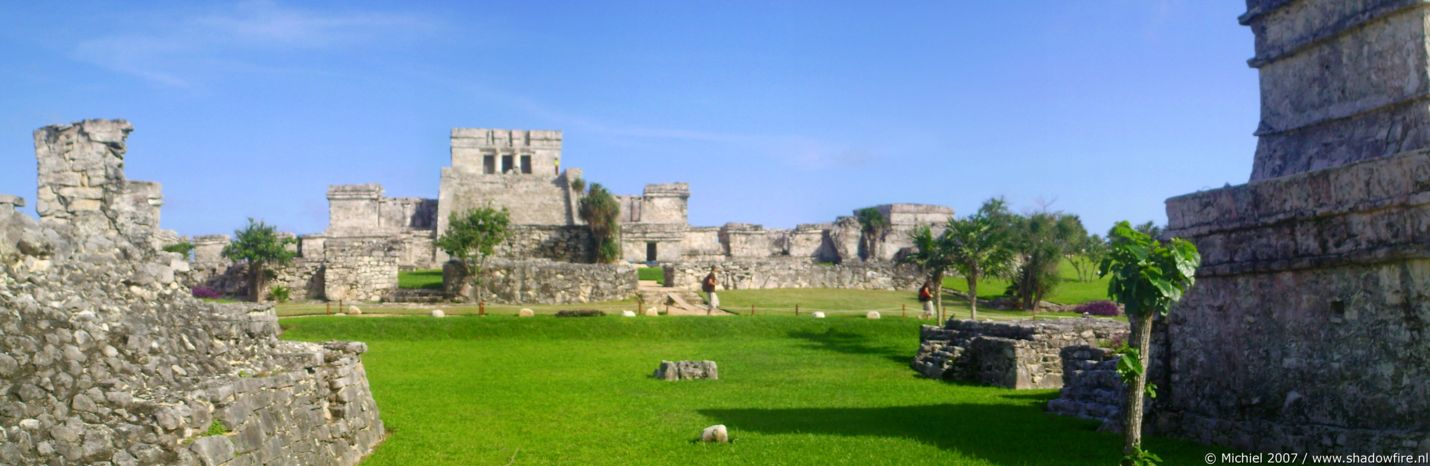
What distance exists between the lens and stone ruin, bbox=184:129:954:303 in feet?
155

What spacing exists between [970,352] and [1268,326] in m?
8.91

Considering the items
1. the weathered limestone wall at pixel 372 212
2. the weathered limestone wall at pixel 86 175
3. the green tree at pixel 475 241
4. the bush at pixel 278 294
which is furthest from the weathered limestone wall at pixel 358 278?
the weathered limestone wall at pixel 86 175

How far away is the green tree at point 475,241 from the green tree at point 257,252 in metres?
5.09

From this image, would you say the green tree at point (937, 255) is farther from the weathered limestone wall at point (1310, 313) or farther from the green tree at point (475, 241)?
the weathered limestone wall at point (1310, 313)

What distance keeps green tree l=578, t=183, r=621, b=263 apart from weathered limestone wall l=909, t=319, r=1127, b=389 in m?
30.0

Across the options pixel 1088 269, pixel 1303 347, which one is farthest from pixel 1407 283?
pixel 1088 269

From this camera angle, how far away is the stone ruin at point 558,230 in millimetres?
47281

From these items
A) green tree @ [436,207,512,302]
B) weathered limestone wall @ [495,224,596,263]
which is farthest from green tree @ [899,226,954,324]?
weathered limestone wall @ [495,224,596,263]

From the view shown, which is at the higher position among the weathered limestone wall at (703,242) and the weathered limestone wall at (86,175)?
the weathered limestone wall at (703,242)

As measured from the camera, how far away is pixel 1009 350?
18.2 meters

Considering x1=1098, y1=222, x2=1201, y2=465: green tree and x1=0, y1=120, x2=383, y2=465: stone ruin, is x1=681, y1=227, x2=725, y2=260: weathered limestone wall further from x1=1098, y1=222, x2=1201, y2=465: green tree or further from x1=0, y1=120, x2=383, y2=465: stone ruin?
x1=1098, y1=222, x2=1201, y2=465: green tree

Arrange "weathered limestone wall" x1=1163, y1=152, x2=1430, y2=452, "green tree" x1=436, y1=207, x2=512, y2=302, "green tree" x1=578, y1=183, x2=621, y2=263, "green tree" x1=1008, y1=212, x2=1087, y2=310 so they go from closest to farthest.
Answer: "weathered limestone wall" x1=1163, y1=152, x2=1430, y2=452, "green tree" x1=436, y1=207, x2=512, y2=302, "green tree" x1=1008, y1=212, x2=1087, y2=310, "green tree" x1=578, y1=183, x2=621, y2=263

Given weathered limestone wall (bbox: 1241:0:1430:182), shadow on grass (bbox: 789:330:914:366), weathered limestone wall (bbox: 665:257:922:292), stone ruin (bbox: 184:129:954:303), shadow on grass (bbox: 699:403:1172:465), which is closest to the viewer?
weathered limestone wall (bbox: 1241:0:1430:182)

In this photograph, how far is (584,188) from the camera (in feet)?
203
